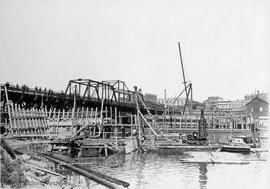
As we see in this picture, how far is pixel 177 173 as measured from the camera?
73.6ft

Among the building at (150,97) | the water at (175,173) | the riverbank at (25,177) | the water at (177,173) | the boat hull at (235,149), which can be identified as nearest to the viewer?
the riverbank at (25,177)

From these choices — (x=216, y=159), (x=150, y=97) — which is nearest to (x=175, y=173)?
(x=216, y=159)

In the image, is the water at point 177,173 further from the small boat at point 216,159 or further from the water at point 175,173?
the small boat at point 216,159

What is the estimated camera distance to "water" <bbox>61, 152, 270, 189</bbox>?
18797mm

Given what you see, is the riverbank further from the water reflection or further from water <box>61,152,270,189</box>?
the water reflection

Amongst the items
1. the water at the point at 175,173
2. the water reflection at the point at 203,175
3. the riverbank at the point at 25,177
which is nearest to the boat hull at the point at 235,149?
the water at the point at 175,173

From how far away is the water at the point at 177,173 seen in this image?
61.7ft

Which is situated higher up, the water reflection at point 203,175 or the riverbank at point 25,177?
the riverbank at point 25,177

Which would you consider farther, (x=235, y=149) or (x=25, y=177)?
(x=235, y=149)

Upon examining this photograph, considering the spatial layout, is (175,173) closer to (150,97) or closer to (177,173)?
(177,173)

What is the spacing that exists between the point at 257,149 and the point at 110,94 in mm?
28734

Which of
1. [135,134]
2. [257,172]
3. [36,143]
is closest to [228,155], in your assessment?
[257,172]

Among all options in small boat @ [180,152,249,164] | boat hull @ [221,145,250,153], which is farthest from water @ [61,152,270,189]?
boat hull @ [221,145,250,153]

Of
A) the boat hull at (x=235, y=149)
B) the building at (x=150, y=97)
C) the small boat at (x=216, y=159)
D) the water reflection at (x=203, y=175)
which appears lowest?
the water reflection at (x=203, y=175)
